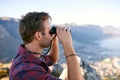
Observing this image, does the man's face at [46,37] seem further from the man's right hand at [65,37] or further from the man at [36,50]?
the man's right hand at [65,37]

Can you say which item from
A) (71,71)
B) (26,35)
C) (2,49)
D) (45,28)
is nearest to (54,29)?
(45,28)

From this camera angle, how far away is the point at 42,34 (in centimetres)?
305

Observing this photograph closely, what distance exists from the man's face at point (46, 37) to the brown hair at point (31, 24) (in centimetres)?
5

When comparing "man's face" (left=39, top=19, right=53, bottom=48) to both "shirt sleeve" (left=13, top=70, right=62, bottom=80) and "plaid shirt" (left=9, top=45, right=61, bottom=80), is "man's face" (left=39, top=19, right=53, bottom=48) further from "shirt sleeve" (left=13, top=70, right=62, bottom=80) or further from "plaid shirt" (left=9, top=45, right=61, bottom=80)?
"shirt sleeve" (left=13, top=70, right=62, bottom=80)

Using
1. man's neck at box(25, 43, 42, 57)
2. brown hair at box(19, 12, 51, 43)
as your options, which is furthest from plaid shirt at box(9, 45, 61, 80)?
brown hair at box(19, 12, 51, 43)

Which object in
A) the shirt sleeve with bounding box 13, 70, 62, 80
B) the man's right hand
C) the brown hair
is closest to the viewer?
the shirt sleeve with bounding box 13, 70, 62, 80

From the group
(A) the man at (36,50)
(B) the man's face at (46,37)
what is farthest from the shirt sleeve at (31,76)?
(B) the man's face at (46,37)

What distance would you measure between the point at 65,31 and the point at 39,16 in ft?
1.09

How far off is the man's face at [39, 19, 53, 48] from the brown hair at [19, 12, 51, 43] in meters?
0.05

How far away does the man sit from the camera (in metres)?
2.68

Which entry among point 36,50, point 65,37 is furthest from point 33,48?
point 65,37

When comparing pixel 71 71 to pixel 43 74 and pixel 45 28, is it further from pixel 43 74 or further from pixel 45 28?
pixel 45 28

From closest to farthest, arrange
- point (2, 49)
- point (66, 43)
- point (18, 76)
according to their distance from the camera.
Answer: point (18, 76), point (66, 43), point (2, 49)

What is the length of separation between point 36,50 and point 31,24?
290 mm
